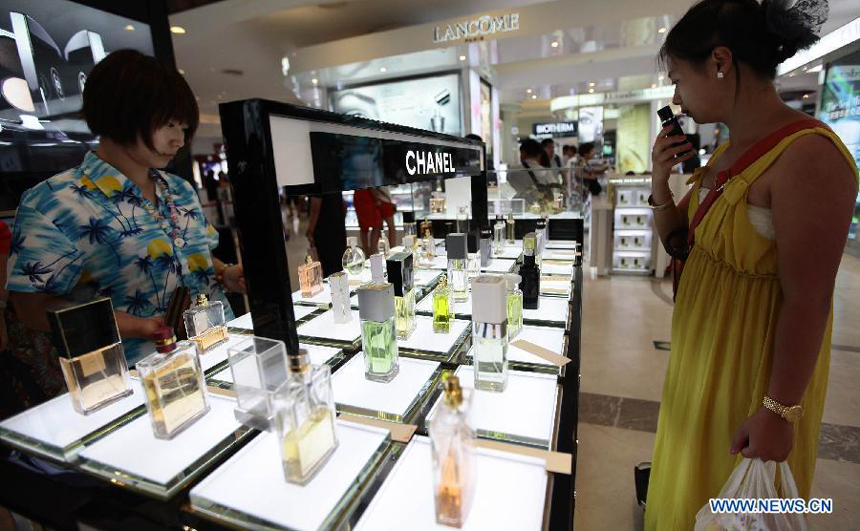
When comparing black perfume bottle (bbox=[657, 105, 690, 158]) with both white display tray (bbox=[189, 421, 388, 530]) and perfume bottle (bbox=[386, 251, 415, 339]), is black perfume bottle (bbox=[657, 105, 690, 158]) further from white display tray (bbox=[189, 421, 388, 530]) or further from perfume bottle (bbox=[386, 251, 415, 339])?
white display tray (bbox=[189, 421, 388, 530])

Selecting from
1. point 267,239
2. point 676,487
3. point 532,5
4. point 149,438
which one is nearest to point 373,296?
point 267,239

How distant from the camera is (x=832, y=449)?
1.95m

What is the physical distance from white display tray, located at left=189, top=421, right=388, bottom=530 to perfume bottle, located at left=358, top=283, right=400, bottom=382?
0.19 m

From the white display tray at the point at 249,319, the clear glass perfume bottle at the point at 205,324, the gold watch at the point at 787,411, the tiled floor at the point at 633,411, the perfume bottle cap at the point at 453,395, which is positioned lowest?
the tiled floor at the point at 633,411

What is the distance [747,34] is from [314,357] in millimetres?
1148

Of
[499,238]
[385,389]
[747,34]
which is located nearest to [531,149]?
[499,238]

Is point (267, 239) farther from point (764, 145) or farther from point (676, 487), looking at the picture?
point (676, 487)

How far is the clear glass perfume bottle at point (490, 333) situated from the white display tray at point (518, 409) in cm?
3

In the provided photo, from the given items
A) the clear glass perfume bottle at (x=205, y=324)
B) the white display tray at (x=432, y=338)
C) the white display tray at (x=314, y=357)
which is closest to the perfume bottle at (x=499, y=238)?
the white display tray at (x=432, y=338)

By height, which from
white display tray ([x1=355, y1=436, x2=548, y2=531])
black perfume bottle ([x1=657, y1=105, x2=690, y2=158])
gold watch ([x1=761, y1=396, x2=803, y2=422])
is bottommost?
gold watch ([x1=761, y1=396, x2=803, y2=422])

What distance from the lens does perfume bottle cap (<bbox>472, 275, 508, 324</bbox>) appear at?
0.80m

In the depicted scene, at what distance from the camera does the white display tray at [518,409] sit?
0.70 m

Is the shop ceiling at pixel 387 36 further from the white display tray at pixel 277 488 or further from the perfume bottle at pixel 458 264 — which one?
the white display tray at pixel 277 488

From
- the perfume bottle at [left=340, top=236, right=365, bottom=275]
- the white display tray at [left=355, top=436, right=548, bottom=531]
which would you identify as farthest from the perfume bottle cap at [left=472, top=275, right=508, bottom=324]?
the perfume bottle at [left=340, top=236, right=365, bottom=275]
